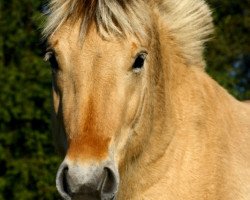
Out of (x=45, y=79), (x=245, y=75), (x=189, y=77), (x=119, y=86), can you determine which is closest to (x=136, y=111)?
(x=119, y=86)

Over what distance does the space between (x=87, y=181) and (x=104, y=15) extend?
3.57 ft

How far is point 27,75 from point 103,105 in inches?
313

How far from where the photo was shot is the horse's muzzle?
15.0ft

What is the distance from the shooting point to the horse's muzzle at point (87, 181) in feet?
15.0

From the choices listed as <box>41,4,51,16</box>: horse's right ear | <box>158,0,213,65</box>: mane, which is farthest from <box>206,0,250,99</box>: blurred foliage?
<box>41,4,51,16</box>: horse's right ear

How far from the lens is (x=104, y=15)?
5.05 meters

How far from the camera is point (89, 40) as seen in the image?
502cm

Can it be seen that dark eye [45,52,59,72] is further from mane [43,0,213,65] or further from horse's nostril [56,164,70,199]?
horse's nostril [56,164,70,199]

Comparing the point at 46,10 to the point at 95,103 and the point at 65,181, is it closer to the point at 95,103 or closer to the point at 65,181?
the point at 95,103

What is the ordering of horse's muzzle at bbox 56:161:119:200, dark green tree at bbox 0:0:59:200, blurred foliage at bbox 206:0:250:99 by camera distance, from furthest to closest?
blurred foliage at bbox 206:0:250:99 → dark green tree at bbox 0:0:59:200 → horse's muzzle at bbox 56:161:119:200

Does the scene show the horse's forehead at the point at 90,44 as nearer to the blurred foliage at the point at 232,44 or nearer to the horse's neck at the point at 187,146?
the horse's neck at the point at 187,146

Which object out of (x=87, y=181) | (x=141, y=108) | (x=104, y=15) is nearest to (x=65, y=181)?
(x=87, y=181)

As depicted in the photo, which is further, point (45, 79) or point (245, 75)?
point (245, 75)

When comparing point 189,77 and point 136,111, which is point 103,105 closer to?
point 136,111
